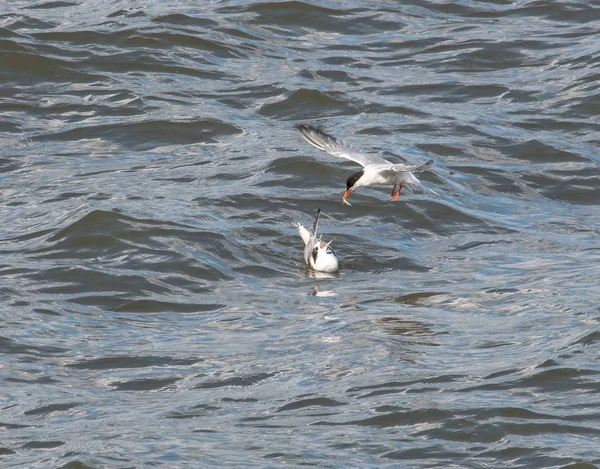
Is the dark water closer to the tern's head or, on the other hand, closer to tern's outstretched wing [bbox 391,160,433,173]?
the tern's head

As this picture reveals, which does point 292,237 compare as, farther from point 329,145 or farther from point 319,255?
point 319,255

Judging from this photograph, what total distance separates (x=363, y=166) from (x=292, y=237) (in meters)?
1.10

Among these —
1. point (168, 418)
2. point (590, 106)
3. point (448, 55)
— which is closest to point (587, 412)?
point (168, 418)

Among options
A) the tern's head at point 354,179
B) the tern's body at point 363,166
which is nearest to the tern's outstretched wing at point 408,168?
the tern's body at point 363,166

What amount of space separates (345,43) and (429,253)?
8.62m

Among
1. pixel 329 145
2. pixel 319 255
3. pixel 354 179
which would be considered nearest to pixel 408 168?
pixel 354 179

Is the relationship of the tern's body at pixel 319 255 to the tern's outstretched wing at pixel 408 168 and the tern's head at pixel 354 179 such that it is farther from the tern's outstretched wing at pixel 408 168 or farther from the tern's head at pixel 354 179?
the tern's outstretched wing at pixel 408 168

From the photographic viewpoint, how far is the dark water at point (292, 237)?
8.48 metres

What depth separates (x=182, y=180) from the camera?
51.0 ft

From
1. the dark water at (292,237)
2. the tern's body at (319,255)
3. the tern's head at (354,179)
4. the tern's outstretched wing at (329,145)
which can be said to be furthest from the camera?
the tern's outstretched wing at (329,145)

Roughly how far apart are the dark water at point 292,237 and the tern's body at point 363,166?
2.13 ft

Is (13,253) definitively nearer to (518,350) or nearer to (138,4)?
(518,350)

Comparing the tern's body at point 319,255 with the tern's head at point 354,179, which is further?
the tern's head at point 354,179

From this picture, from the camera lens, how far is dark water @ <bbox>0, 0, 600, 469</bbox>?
8484 millimetres
